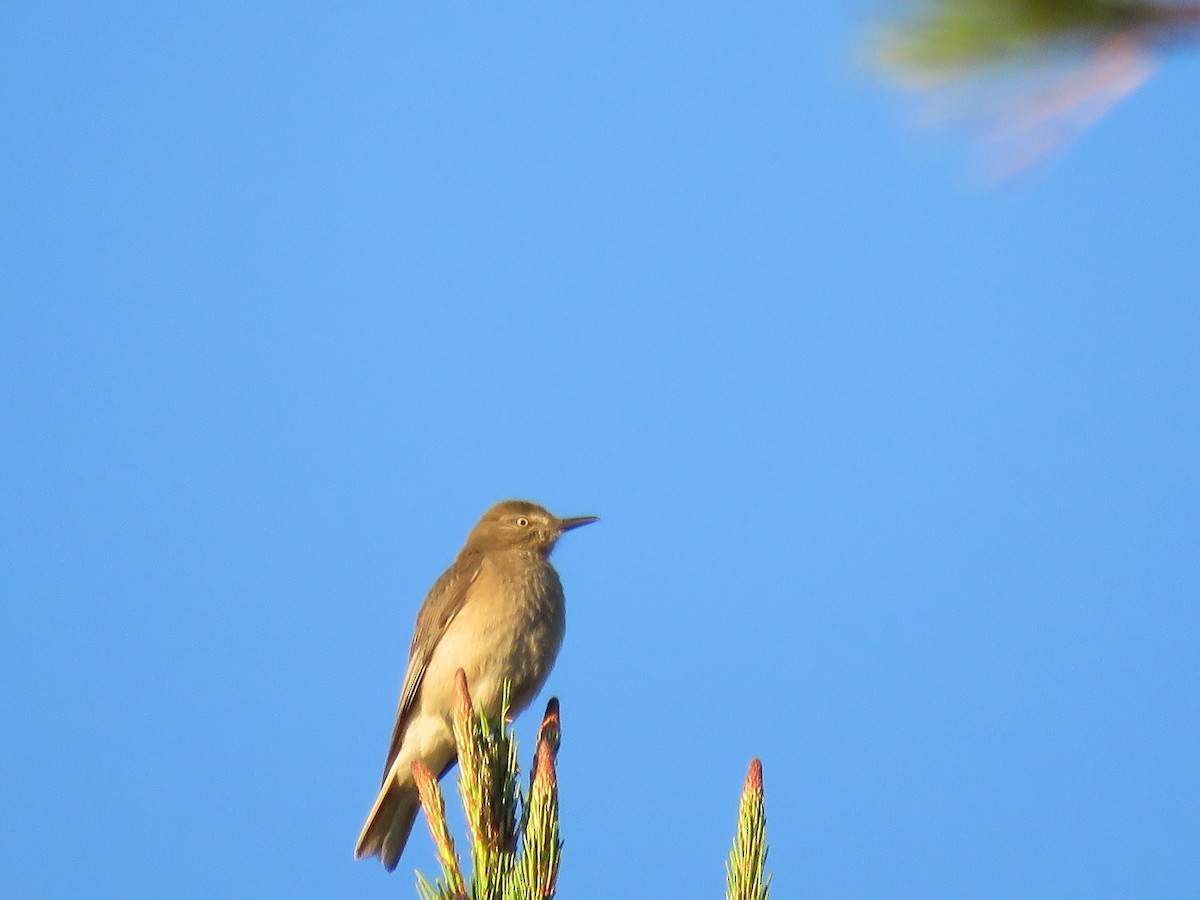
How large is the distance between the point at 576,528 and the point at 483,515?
86 centimetres

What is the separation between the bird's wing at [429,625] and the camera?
10445 mm

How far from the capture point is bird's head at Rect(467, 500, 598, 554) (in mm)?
11469

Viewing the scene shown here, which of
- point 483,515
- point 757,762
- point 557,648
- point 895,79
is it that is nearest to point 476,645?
point 557,648

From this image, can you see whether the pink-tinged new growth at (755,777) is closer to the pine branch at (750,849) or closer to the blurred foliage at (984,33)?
the pine branch at (750,849)

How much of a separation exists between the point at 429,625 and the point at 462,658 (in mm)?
769

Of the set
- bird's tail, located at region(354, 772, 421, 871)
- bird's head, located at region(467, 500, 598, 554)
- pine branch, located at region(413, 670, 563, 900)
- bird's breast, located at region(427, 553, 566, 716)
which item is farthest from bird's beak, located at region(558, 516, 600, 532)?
pine branch, located at region(413, 670, 563, 900)

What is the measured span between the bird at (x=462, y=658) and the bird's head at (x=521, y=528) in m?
0.45

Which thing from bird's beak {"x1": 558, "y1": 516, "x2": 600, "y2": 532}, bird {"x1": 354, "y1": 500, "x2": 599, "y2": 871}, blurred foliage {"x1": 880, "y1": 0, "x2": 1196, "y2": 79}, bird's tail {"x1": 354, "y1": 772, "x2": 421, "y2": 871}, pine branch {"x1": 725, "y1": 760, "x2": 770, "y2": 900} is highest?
bird's beak {"x1": 558, "y1": 516, "x2": 600, "y2": 532}

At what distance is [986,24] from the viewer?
129 inches

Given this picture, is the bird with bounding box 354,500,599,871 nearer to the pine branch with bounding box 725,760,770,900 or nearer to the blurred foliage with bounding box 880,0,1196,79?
the pine branch with bounding box 725,760,770,900

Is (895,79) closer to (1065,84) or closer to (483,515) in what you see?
(1065,84)

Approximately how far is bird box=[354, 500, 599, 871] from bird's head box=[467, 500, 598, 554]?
45 cm

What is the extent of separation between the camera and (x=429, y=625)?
34.8 ft

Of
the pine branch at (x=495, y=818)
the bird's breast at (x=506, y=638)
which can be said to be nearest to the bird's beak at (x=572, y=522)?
the bird's breast at (x=506, y=638)
